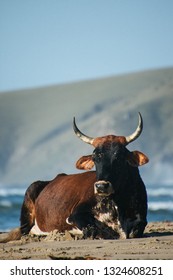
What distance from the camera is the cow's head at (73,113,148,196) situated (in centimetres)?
1161

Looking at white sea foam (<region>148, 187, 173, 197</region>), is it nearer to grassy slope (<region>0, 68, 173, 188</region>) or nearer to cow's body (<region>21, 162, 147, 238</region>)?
grassy slope (<region>0, 68, 173, 188</region>)

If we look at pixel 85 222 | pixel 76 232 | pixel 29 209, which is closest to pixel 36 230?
pixel 29 209

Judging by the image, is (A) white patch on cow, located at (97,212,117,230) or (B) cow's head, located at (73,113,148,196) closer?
(B) cow's head, located at (73,113,148,196)

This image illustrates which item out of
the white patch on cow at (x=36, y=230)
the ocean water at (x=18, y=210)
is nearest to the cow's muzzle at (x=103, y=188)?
the white patch on cow at (x=36, y=230)

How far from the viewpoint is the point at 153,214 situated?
24.9m

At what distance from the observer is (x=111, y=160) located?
462 inches

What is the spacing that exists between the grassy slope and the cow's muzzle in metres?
30.1

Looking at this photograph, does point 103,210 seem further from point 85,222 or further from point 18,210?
point 18,210

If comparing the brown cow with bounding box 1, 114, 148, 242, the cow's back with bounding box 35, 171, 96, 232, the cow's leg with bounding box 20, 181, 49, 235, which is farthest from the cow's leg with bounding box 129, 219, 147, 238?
the cow's leg with bounding box 20, 181, 49, 235

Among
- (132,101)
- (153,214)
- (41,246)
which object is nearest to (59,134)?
(132,101)

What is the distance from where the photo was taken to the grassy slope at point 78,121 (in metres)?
46.2
